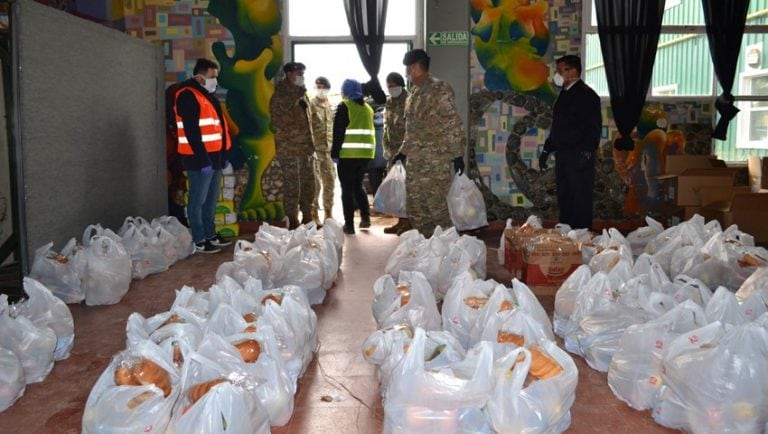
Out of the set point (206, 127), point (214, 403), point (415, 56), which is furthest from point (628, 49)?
point (214, 403)

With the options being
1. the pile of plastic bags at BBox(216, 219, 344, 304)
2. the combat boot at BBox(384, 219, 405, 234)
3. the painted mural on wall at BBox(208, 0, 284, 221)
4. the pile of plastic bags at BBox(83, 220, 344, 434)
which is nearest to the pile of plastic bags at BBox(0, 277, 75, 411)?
the pile of plastic bags at BBox(83, 220, 344, 434)

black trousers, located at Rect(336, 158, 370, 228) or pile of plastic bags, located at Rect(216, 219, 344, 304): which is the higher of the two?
black trousers, located at Rect(336, 158, 370, 228)

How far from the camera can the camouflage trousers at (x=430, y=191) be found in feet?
18.2

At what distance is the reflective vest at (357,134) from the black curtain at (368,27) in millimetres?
404

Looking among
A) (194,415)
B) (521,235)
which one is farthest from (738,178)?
(194,415)

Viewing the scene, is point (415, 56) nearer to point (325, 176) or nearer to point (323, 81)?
point (323, 81)

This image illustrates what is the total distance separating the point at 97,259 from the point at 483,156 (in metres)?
3.95

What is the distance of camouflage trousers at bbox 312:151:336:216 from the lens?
22.6 feet

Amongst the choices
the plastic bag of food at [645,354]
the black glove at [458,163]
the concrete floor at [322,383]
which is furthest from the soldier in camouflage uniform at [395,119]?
the plastic bag of food at [645,354]

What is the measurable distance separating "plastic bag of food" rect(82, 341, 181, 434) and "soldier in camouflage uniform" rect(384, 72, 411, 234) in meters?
4.39

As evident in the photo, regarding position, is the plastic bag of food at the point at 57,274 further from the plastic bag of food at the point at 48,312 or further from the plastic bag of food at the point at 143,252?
the plastic bag of food at the point at 48,312

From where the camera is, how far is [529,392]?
204 cm

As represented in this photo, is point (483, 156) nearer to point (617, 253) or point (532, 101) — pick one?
point (532, 101)

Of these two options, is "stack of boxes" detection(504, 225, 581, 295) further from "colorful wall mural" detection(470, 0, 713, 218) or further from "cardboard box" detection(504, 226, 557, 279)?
"colorful wall mural" detection(470, 0, 713, 218)
